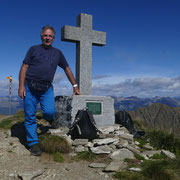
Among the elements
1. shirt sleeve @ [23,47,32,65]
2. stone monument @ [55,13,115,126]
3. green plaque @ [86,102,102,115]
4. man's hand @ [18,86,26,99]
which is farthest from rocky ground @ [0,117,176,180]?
shirt sleeve @ [23,47,32,65]

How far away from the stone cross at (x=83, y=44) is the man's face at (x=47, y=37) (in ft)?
9.77

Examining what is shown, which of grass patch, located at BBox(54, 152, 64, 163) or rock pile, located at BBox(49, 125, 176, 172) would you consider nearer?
grass patch, located at BBox(54, 152, 64, 163)

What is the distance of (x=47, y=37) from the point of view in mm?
4914

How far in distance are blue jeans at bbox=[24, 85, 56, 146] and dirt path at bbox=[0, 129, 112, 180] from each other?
0.42m

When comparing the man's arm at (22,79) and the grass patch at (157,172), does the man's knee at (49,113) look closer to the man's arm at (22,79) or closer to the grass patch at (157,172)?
the man's arm at (22,79)

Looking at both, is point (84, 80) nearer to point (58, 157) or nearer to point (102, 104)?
point (102, 104)

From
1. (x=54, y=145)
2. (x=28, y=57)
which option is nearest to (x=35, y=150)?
(x=54, y=145)

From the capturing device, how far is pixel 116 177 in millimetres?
3492

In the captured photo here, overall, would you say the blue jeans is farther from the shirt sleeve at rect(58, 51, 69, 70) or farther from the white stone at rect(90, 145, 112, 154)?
the white stone at rect(90, 145, 112, 154)

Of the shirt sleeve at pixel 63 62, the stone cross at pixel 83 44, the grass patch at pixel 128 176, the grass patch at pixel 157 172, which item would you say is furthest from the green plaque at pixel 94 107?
the grass patch at pixel 157 172

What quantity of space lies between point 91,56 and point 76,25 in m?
1.45

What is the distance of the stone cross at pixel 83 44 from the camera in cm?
798

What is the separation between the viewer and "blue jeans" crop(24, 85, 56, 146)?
481 centimetres

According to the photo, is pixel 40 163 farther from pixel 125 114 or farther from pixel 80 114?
pixel 125 114
